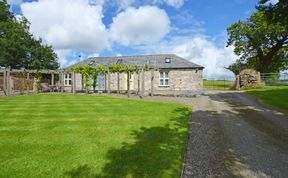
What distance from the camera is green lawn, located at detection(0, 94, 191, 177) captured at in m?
4.64

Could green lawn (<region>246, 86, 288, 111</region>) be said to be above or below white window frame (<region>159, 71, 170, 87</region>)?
below

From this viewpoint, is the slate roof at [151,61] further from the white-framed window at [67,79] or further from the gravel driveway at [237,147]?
the gravel driveway at [237,147]

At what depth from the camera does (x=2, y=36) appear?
35.5 metres

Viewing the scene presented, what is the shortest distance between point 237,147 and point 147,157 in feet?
9.08

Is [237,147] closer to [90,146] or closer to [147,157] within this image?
[147,157]

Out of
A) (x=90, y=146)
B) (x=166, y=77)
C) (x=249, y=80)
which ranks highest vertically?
(x=166, y=77)

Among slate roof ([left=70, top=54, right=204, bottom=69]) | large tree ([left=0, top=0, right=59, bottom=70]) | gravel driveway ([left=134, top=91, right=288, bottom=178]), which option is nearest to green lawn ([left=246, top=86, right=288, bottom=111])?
gravel driveway ([left=134, top=91, right=288, bottom=178])

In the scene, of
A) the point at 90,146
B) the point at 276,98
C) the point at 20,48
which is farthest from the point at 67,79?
the point at 90,146

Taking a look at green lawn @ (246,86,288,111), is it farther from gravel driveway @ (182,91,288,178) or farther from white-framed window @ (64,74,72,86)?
white-framed window @ (64,74,72,86)

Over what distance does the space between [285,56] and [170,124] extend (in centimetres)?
3969

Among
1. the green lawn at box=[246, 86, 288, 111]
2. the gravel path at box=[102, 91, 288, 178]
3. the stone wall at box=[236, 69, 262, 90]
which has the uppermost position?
the stone wall at box=[236, 69, 262, 90]

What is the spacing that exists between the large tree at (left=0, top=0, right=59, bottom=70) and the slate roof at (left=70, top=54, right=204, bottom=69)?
9022 millimetres

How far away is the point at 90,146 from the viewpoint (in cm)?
600

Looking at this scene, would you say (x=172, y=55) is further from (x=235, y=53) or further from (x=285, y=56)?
(x=285, y=56)
